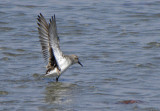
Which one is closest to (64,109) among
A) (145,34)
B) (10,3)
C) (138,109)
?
(138,109)

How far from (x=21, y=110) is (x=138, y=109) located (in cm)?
190

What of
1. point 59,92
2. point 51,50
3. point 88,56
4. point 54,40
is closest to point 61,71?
point 51,50

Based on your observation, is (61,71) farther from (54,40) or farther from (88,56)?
(88,56)

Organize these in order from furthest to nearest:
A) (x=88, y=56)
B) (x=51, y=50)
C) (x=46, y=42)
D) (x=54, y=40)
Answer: (x=88, y=56)
(x=46, y=42)
(x=51, y=50)
(x=54, y=40)

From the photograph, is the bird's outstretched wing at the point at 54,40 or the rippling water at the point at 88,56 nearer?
the rippling water at the point at 88,56

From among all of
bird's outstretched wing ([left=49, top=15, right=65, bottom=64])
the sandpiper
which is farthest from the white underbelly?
bird's outstretched wing ([left=49, top=15, right=65, bottom=64])

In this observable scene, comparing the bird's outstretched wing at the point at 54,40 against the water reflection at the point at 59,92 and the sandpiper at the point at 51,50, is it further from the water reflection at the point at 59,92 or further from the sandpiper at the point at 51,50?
the water reflection at the point at 59,92

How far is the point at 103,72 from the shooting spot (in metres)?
9.33

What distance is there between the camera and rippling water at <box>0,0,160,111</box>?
7477 millimetres

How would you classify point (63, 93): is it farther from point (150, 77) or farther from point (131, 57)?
point (131, 57)

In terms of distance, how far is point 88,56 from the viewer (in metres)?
10.5

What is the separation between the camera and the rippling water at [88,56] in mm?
7477

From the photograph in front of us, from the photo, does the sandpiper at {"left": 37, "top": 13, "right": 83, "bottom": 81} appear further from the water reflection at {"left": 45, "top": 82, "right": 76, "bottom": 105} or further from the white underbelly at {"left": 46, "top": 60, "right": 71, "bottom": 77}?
the water reflection at {"left": 45, "top": 82, "right": 76, "bottom": 105}

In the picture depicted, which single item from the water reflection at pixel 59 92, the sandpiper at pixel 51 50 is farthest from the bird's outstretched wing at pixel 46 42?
the water reflection at pixel 59 92
